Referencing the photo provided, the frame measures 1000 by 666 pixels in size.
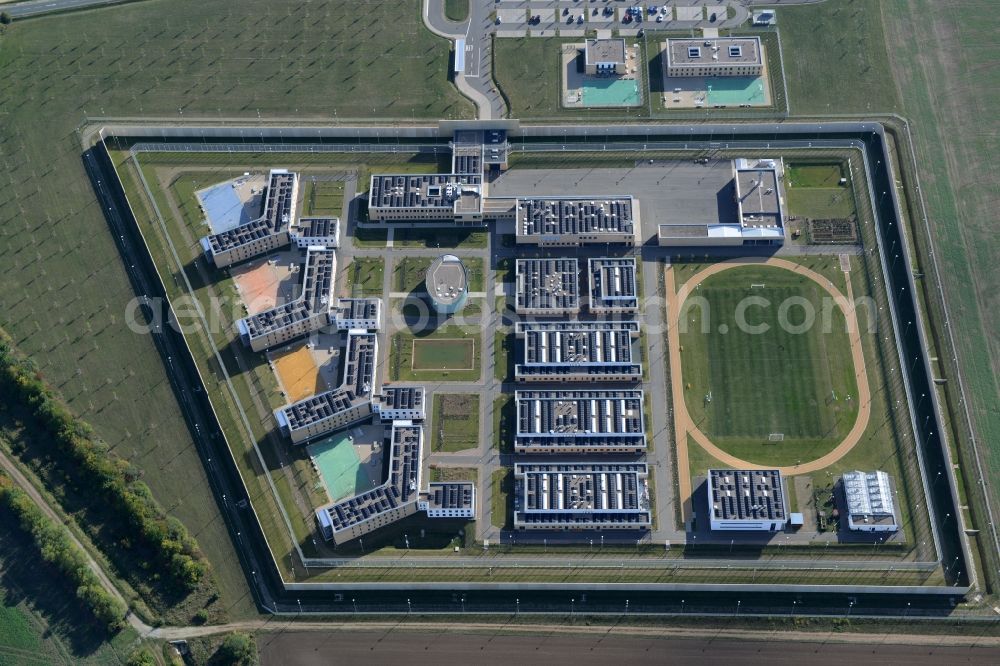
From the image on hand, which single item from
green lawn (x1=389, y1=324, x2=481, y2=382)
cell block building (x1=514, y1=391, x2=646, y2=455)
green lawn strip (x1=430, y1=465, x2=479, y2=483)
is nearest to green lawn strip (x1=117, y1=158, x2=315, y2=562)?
green lawn strip (x1=430, y1=465, x2=479, y2=483)

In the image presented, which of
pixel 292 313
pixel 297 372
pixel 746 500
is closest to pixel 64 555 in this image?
pixel 297 372

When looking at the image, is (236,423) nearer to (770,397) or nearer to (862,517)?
(770,397)

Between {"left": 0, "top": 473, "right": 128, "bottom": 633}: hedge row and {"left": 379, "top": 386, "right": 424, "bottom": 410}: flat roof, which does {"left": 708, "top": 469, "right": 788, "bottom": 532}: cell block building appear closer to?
{"left": 379, "top": 386, "right": 424, "bottom": 410}: flat roof

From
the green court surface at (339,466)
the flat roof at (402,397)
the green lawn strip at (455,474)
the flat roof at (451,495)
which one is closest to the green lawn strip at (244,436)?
the green court surface at (339,466)

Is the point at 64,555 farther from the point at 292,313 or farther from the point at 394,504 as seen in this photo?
the point at 292,313

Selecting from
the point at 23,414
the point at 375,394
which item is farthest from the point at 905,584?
the point at 23,414

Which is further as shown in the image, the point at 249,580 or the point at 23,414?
the point at 23,414

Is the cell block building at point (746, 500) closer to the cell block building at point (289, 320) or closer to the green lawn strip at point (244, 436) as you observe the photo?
the green lawn strip at point (244, 436)

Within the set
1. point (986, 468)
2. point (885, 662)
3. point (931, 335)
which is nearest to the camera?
point (885, 662)
